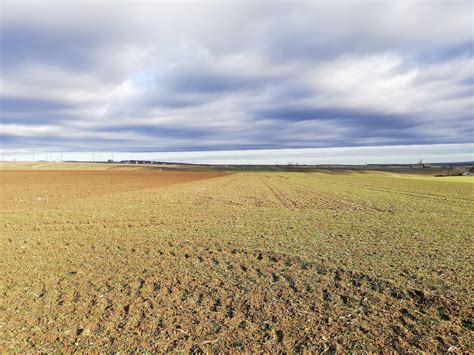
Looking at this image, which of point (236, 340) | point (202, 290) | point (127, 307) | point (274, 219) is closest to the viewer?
point (236, 340)

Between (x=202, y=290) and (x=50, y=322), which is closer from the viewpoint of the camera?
(x=50, y=322)

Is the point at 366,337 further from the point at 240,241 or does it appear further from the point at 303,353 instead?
the point at 240,241

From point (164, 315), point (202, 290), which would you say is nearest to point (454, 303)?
point (202, 290)

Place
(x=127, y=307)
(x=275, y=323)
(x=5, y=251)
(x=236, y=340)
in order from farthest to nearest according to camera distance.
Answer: (x=5, y=251), (x=127, y=307), (x=275, y=323), (x=236, y=340)

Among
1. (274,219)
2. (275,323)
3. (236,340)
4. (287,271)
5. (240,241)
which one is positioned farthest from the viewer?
(274,219)

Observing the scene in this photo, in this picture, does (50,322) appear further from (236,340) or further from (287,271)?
(287,271)

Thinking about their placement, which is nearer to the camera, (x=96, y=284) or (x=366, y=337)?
(x=366, y=337)

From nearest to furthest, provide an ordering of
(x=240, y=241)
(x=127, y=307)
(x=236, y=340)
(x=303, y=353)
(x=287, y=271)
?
(x=303, y=353)
(x=236, y=340)
(x=127, y=307)
(x=287, y=271)
(x=240, y=241)

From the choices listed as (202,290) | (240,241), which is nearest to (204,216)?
(240,241)
